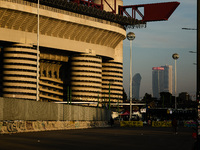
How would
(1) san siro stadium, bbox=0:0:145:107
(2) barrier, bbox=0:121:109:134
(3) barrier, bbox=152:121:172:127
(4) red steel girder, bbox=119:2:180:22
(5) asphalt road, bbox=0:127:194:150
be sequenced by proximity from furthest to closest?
1. (4) red steel girder, bbox=119:2:180:22
2. (1) san siro stadium, bbox=0:0:145:107
3. (3) barrier, bbox=152:121:172:127
4. (2) barrier, bbox=0:121:109:134
5. (5) asphalt road, bbox=0:127:194:150

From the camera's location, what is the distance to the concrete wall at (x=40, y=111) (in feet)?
143

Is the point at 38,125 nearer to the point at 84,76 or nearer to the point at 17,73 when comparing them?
the point at 17,73

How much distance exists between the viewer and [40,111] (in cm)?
5078

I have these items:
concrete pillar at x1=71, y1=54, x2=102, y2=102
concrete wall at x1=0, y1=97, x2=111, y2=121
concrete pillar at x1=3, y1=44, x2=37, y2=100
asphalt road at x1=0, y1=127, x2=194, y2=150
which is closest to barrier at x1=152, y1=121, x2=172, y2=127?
concrete wall at x1=0, y1=97, x2=111, y2=121

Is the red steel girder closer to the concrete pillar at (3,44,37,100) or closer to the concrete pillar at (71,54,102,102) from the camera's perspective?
the concrete pillar at (71,54,102,102)

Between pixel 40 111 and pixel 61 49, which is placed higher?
pixel 61 49

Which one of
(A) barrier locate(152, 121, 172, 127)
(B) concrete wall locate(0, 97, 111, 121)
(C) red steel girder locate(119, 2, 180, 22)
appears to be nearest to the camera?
(B) concrete wall locate(0, 97, 111, 121)

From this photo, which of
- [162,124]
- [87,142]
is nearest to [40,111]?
[87,142]

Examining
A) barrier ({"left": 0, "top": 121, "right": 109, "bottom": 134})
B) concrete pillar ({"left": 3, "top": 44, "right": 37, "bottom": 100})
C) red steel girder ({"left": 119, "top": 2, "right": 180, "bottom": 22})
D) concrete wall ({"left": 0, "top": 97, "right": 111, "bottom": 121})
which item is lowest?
barrier ({"left": 0, "top": 121, "right": 109, "bottom": 134})

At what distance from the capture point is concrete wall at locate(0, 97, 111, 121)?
43438mm

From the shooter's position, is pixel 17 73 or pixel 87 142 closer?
pixel 87 142

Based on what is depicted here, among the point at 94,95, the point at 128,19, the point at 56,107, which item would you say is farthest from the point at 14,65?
the point at 56,107

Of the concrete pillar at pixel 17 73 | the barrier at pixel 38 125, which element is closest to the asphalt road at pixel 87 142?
the barrier at pixel 38 125

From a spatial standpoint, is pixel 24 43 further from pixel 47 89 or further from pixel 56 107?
pixel 56 107
